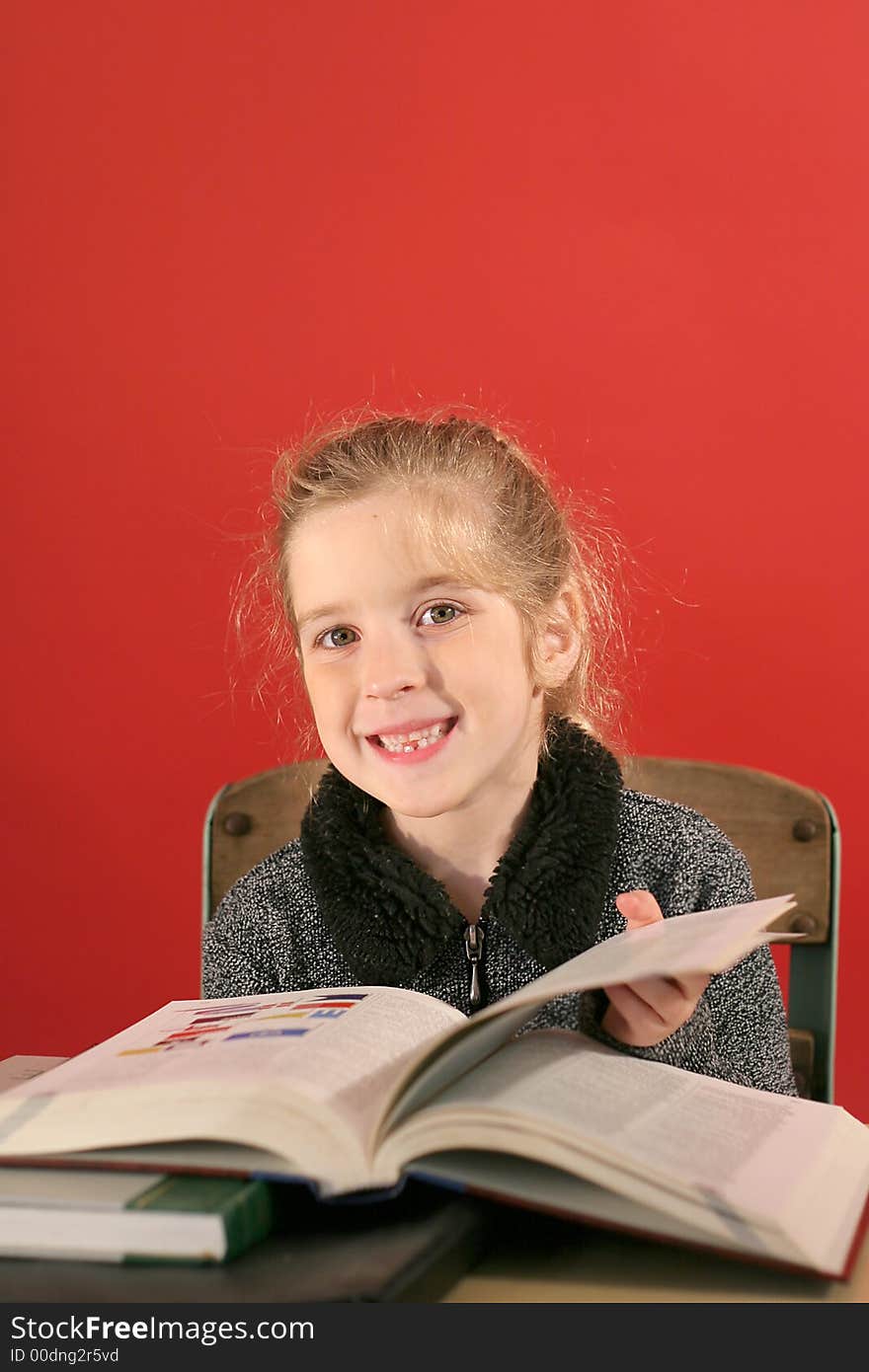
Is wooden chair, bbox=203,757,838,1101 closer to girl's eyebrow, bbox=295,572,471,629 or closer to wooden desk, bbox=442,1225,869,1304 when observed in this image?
girl's eyebrow, bbox=295,572,471,629

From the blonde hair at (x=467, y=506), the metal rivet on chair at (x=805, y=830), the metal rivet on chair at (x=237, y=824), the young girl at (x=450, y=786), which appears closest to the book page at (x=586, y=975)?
the young girl at (x=450, y=786)

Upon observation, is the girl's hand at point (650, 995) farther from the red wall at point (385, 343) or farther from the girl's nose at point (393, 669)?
the red wall at point (385, 343)

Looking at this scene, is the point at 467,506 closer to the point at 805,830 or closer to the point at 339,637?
the point at 339,637

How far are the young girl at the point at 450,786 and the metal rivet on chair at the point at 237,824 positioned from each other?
0.42ft

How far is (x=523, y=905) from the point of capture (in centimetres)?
Result: 96

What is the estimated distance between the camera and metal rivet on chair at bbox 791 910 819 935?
111 cm

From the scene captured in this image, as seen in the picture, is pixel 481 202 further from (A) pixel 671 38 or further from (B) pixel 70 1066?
(B) pixel 70 1066

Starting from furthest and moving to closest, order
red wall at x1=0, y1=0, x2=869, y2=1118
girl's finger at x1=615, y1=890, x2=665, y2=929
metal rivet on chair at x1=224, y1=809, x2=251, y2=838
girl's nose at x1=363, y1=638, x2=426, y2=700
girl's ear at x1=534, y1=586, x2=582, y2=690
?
red wall at x1=0, y1=0, x2=869, y2=1118, metal rivet on chair at x1=224, y1=809, x2=251, y2=838, girl's ear at x1=534, y1=586, x2=582, y2=690, girl's nose at x1=363, y1=638, x2=426, y2=700, girl's finger at x1=615, y1=890, x2=665, y2=929

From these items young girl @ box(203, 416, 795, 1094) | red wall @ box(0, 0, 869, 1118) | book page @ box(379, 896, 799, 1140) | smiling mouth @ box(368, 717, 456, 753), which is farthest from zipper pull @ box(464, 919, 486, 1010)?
red wall @ box(0, 0, 869, 1118)

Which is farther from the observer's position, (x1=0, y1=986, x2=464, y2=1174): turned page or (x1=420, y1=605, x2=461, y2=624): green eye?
(x1=420, y1=605, x2=461, y2=624): green eye

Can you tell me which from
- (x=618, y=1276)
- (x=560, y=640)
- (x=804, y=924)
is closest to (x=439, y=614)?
(x=560, y=640)

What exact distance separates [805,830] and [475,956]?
1.03 ft

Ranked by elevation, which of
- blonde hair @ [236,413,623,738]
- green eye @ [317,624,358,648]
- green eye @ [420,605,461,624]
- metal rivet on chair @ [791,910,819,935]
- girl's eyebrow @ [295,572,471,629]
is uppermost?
blonde hair @ [236,413,623,738]

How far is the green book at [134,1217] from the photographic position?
447mm
